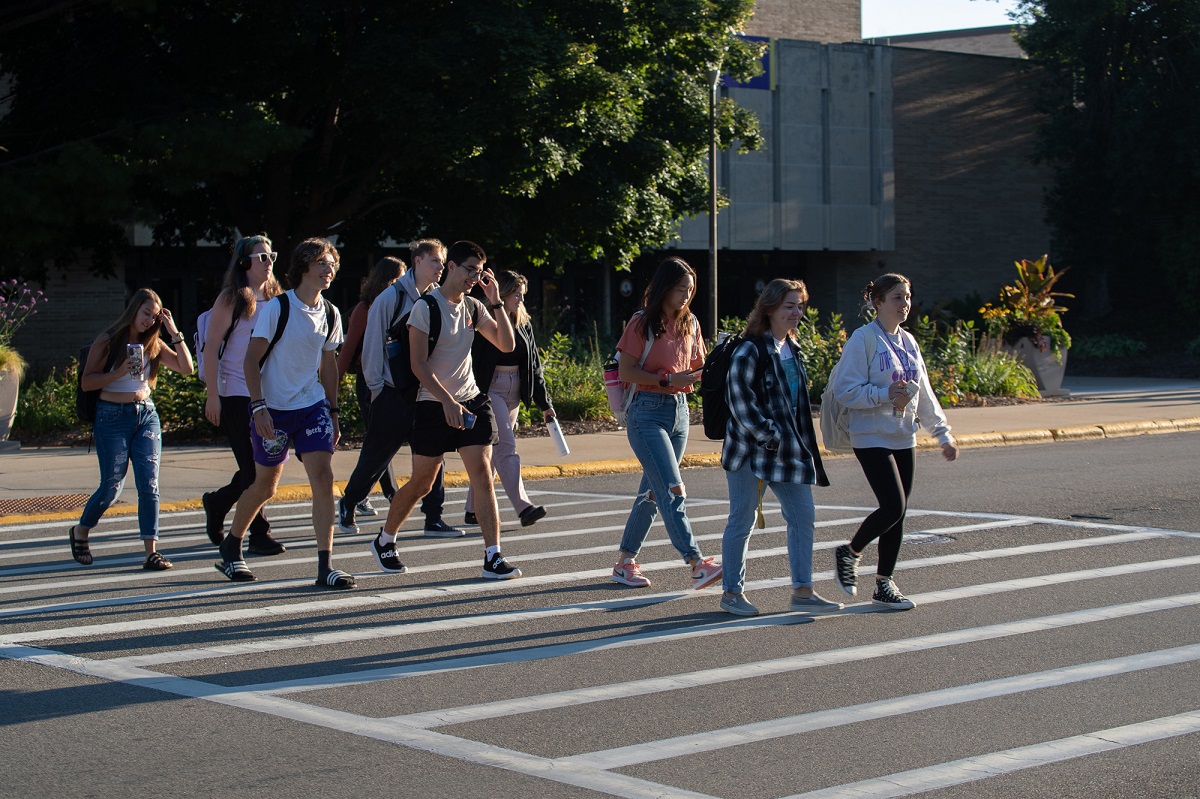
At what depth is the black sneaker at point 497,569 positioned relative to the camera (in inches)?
342

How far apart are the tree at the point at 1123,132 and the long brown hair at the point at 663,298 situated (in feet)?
117

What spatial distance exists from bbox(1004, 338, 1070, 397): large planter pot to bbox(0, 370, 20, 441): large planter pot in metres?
17.6

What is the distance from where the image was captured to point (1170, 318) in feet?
145

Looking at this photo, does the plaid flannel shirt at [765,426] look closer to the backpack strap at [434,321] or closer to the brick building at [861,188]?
the backpack strap at [434,321]

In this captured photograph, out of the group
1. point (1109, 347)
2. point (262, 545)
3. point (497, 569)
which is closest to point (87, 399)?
point (262, 545)

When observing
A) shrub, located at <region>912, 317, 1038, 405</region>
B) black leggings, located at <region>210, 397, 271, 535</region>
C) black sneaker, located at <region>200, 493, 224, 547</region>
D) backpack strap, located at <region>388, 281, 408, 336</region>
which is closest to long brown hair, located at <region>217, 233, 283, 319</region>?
black leggings, located at <region>210, 397, 271, 535</region>

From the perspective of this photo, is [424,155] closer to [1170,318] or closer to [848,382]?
[848,382]

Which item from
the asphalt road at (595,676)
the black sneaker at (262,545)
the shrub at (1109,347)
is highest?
the shrub at (1109,347)

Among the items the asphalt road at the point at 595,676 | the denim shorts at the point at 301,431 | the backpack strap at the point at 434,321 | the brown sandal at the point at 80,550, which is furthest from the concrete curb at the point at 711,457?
the denim shorts at the point at 301,431

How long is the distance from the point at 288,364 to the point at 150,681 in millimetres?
2491

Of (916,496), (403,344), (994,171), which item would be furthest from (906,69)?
(403,344)

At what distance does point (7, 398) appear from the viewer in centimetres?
1681

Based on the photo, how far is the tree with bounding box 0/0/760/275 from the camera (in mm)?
20281

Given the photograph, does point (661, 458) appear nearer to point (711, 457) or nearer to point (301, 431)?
point (301, 431)
